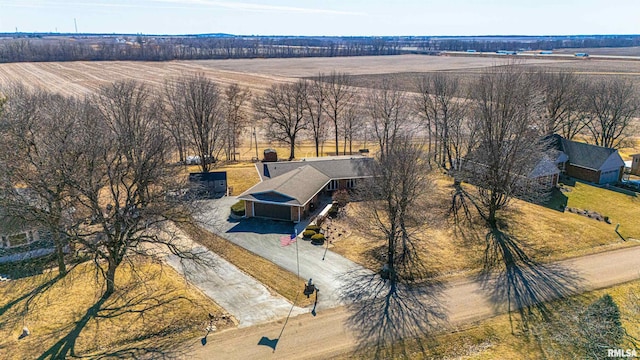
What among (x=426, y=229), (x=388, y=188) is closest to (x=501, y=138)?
(x=426, y=229)

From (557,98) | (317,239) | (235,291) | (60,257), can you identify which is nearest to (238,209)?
(317,239)

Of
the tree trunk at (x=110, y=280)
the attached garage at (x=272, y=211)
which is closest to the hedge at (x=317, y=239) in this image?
the attached garage at (x=272, y=211)

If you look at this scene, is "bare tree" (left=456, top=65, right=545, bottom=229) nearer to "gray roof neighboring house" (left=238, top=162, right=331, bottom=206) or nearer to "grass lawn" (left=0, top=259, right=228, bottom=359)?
"gray roof neighboring house" (left=238, top=162, right=331, bottom=206)

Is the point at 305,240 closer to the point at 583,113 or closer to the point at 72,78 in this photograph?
the point at 583,113

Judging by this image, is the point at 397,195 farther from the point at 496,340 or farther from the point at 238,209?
the point at 238,209

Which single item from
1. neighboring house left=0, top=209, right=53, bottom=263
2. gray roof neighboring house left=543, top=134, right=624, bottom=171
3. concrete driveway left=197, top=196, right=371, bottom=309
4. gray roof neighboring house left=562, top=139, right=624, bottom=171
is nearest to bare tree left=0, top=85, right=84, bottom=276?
neighboring house left=0, top=209, right=53, bottom=263
